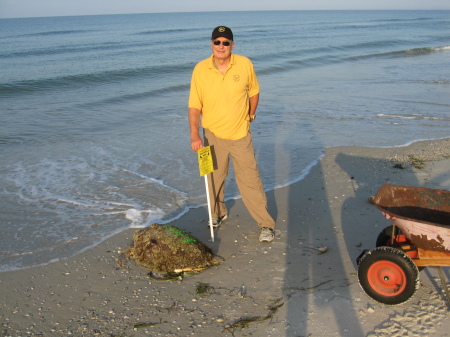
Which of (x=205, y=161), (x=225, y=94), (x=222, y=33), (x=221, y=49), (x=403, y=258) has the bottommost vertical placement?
(x=403, y=258)

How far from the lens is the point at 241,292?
396cm

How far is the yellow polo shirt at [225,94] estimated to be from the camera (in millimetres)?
4543

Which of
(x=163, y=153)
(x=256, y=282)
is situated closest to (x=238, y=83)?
(x=256, y=282)

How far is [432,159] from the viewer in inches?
297

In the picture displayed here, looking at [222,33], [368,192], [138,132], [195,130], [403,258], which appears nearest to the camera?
[403,258]

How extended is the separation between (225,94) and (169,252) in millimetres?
1689

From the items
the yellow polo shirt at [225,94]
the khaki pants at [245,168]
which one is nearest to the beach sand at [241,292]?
the khaki pants at [245,168]

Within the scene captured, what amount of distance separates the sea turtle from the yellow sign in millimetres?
712

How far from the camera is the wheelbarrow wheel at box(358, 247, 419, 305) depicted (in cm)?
351

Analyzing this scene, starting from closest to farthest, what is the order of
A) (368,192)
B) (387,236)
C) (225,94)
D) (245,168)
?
(387,236) < (225,94) < (245,168) < (368,192)

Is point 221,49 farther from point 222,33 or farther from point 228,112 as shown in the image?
point 228,112

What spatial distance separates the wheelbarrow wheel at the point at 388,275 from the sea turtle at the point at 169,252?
149 centimetres

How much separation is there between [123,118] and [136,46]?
73.6ft

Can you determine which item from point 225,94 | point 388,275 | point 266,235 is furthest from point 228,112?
point 388,275
